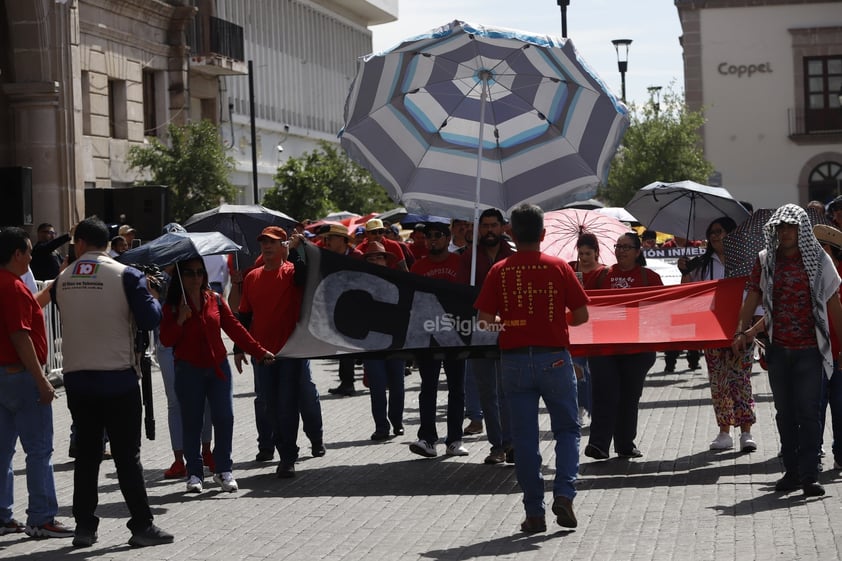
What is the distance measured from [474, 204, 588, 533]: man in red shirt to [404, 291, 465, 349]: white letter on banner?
2.47m

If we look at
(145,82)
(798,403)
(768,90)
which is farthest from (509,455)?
(768,90)

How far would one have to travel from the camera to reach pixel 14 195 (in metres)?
21.0

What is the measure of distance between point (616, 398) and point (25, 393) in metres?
4.62

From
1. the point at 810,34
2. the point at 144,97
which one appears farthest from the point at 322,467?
the point at 810,34

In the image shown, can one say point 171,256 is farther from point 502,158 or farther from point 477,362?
point 502,158

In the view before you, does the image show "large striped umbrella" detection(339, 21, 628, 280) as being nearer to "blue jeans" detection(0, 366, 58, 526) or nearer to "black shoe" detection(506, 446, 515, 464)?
"black shoe" detection(506, 446, 515, 464)

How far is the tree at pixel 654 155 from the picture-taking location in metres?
59.0

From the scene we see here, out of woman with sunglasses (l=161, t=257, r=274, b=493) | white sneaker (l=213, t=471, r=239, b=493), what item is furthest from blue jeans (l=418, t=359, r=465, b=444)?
white sneaker (l=213, t=471, r=239, b=493)

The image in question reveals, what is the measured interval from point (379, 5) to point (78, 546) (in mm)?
63432

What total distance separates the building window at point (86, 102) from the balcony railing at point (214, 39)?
972cm

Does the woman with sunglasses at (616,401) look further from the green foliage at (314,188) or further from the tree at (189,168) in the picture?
the green foliage at (314,188)

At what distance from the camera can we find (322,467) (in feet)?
42.7

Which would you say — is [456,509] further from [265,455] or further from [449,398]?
[265,455]

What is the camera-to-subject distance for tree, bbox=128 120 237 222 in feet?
127
